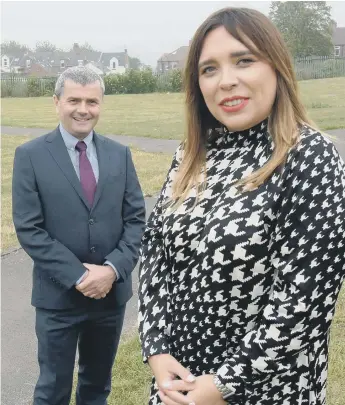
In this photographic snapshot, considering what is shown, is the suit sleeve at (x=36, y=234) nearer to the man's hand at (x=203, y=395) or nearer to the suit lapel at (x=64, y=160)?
the suit lapel at (x=64, y=160)

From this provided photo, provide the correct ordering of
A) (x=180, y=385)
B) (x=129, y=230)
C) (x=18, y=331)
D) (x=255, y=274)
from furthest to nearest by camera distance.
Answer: (x=18, y=331) < (x=129, y=230) < (x=180, y=385) < (x=255, y=274)

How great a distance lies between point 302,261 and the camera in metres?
1.56

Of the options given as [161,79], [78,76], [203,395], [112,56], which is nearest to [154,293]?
[203,395]

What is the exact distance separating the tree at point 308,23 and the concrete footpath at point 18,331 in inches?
2329

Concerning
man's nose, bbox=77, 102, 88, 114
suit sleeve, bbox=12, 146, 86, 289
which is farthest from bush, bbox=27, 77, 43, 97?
suit sleeve, bbox=12, 146, 86, 289

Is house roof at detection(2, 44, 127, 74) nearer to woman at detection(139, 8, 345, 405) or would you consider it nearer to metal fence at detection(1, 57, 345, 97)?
metal fence at detection(1, 57, 345, 97)

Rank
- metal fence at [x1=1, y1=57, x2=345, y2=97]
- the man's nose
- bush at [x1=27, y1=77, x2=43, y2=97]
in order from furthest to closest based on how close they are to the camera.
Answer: metal fence at [x1=1, y1=57, x2=345, y2=97]
bush at [x1=27, y1=77, x2=43, y2=97]
the man's nose

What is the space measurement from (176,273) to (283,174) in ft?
1.72

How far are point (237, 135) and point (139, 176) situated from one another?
7798mm

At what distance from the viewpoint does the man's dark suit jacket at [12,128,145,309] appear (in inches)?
107

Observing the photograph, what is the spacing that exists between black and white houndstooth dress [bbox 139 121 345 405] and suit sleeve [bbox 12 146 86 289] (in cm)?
85

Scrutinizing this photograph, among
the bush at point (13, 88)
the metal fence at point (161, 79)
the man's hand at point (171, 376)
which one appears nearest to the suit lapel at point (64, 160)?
the man's hand at point (171, 376)

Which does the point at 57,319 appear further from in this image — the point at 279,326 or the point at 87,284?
the point at 279,326

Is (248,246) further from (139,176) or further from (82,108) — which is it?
(139,176)
